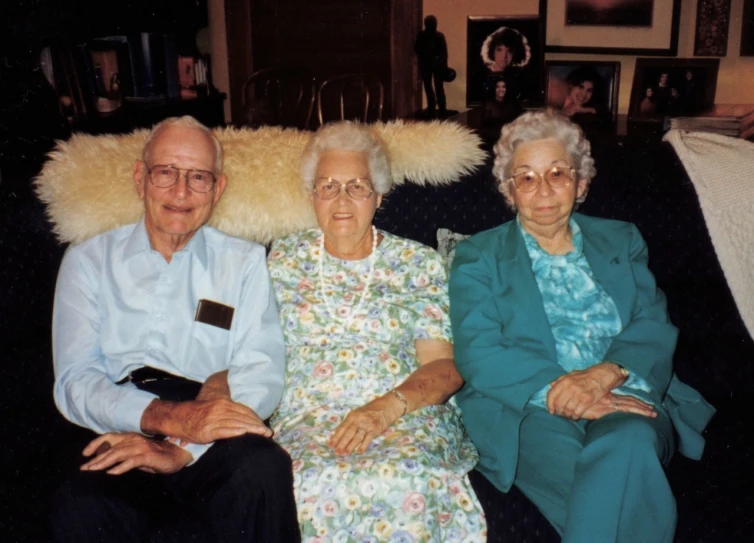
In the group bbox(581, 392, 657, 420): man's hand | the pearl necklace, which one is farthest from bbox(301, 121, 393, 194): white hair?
bbox(581, 392, 657, 420): man's hand

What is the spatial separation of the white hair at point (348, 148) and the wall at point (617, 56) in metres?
2.27

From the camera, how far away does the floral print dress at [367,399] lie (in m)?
1.54

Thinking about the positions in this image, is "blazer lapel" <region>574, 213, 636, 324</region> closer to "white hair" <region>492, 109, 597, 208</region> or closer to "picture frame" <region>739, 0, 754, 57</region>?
"white hair" <region>492, 109, 597, 208</region>

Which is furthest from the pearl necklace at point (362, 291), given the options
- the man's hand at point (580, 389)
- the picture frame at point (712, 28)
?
the picture frame at point (712, 28)

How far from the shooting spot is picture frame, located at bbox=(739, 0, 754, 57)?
3508mm

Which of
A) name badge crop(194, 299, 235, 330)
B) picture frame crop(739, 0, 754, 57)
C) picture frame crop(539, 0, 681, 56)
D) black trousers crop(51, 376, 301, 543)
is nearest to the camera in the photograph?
black trousers crop(51, 376, 301, 543)

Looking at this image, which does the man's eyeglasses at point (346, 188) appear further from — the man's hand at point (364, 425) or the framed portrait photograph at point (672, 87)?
the framed portrait photograph at point (672, 87)

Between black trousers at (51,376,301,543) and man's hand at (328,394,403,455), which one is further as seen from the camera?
man's hand at (328,394,403,455)

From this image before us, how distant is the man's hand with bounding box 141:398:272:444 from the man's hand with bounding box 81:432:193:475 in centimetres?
4

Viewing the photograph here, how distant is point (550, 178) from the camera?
1889mm

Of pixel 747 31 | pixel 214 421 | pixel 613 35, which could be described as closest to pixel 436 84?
pixel 613 35

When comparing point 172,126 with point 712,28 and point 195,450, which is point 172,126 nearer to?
point 195,450

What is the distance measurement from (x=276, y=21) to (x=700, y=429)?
3.89 metres

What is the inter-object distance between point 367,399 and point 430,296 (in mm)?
334
